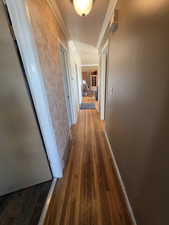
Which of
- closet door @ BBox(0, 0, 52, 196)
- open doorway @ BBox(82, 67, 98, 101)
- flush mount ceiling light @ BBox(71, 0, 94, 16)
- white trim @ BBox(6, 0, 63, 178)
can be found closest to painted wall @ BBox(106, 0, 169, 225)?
flush mount ceiling light @ BBox(71, 0, 94, 16)

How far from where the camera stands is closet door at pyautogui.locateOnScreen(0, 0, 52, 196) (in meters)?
0.90

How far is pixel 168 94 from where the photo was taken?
56cm

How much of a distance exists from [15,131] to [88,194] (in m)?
1.21

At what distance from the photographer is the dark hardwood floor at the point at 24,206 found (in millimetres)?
1078

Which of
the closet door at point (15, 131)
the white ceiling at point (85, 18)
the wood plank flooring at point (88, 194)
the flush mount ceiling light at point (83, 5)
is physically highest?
the white ceiling at point (85, 18)

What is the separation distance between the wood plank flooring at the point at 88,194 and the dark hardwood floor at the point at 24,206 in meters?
0.15

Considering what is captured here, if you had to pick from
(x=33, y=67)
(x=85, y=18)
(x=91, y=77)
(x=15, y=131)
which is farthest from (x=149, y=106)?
(x=91, y=77)

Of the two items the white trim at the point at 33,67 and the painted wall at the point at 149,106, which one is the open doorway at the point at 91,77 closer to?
the white trim at the point at 33,67

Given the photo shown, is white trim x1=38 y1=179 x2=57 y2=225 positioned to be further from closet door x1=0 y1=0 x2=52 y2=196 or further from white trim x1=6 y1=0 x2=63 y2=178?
white trim x1=6 y1=0 x2=63 y2=178

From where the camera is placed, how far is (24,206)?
1.20m

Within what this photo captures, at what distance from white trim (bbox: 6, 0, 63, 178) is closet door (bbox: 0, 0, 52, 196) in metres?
0.06

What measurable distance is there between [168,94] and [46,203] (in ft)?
5.51

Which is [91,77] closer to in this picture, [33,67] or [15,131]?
[33,67]

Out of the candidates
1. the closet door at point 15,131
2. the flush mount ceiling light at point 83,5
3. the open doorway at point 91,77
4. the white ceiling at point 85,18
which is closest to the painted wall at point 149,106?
the flush mount ceiling light at point 83,5
